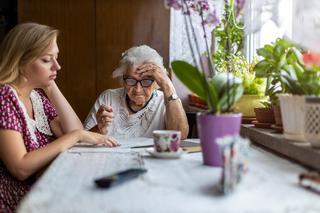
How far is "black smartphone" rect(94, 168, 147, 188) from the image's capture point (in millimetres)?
1034

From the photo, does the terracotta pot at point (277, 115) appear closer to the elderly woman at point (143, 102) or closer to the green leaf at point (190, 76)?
the green leaf at point (190, 76)

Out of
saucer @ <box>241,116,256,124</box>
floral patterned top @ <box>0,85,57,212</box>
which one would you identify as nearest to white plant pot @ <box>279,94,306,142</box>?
saucer @ <box>241,116,256,124</box>

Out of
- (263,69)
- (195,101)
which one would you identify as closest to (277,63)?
(263,69)

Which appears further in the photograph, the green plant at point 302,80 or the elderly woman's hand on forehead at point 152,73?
the elderly woman's hand on forehead at point 152,73

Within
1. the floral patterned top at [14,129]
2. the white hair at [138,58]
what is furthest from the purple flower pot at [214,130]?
the white hair at [138,58]

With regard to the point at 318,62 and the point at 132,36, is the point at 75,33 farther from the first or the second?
the point at 318,62

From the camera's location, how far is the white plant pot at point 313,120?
127 centimetres

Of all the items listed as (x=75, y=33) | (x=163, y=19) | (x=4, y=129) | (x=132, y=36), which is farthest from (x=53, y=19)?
(x=4, y=129)

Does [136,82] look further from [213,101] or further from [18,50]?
[213,101]

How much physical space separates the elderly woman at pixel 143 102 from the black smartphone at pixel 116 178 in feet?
3.40

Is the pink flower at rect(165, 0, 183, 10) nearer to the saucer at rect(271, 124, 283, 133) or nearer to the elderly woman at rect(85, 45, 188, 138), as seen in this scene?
the saucer at rect(271, 124, 283, 133)

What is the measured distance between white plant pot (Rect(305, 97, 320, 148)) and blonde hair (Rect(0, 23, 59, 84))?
948 millimetres

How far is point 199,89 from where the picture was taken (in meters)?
1.31

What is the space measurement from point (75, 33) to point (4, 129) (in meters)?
1.63
